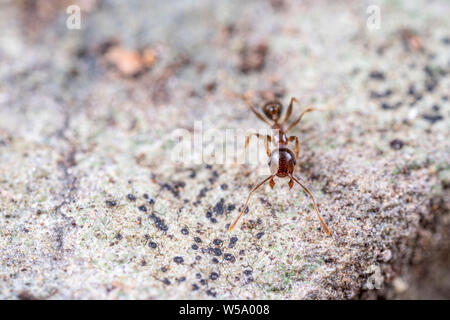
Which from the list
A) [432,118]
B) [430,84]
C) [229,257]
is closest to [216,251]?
[229,257]

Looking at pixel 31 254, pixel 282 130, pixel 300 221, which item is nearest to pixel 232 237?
pixel 300 221

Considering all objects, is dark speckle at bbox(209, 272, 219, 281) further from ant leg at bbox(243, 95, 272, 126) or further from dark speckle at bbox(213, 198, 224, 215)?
ant leg at bbox(243, 95, 272, 126)

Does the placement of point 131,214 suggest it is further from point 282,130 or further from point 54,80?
point 54,80

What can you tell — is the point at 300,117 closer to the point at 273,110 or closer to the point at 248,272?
the point at 273,110

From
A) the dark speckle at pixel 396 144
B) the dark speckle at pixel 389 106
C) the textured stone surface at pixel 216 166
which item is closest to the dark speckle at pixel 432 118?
the textured stone surface at pixel 216 166
